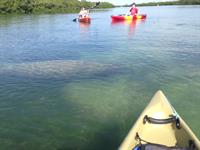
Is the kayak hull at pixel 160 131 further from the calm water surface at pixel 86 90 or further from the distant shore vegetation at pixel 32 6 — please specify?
the distant shore vegetation at pixel 32 6

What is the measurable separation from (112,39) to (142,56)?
313 inches

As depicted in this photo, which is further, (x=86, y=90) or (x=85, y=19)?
(x=85, y=19)

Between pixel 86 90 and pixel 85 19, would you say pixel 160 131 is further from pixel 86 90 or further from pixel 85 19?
pixel 85 19

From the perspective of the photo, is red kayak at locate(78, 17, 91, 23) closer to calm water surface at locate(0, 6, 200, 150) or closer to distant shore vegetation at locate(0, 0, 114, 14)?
calm water surface at locate(0, 6, 200, 150)

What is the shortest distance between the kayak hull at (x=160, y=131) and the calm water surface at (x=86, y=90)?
50.6 inches

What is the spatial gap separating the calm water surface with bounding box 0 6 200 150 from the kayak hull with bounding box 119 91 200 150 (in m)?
1.29

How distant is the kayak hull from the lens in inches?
263

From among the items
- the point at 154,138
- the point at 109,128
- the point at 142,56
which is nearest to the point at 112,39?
the point at 142,56

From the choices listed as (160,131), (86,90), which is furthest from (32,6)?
(160,131)

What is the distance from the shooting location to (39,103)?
448 inches

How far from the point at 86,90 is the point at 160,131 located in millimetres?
5508

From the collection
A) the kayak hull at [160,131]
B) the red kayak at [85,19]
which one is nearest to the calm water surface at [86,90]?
the kayak hull at [160,131]

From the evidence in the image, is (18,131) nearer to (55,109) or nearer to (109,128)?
(55,109)

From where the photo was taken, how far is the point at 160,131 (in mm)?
7586
